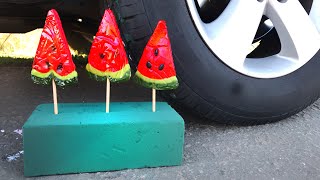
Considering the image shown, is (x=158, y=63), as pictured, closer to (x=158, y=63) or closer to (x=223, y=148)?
(x=158, y=63)

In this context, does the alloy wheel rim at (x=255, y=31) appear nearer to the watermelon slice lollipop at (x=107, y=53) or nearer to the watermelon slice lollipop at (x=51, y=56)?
the watermelon slice lollipop at (x=107, y=53)

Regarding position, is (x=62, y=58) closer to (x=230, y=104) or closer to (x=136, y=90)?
(x=230, y=104)

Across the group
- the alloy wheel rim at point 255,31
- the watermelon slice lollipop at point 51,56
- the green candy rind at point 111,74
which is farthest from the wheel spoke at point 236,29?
the watermelon slice lollipop at point 51,56

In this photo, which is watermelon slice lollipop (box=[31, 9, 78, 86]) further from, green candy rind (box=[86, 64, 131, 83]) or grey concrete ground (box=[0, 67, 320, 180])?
grey concrete ground (box=[0, 67, 320, 180])

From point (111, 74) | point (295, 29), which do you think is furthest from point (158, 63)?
point (295, 29)

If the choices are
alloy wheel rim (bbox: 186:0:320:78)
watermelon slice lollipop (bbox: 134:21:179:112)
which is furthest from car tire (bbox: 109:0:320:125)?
watermelon slice lollipop (bbox: 134:21:179:112)

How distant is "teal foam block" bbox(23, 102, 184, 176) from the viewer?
1.13 meters

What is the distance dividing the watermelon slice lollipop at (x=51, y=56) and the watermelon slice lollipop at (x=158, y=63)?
0.25 metres

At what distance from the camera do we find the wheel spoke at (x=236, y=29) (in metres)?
1.48

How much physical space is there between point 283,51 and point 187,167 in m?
0.73

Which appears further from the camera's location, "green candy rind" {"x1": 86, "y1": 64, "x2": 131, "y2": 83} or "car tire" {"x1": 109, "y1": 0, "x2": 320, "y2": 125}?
"car tire" {"x1": 109, "y1": 0, "x2": 320, "y2": 125}

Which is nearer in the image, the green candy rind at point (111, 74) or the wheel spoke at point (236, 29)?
the green candy rind at point (111, 74)

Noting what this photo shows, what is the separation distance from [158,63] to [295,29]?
0.71 meters

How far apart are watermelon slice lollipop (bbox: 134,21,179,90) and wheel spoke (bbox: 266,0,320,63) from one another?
1.95ft
